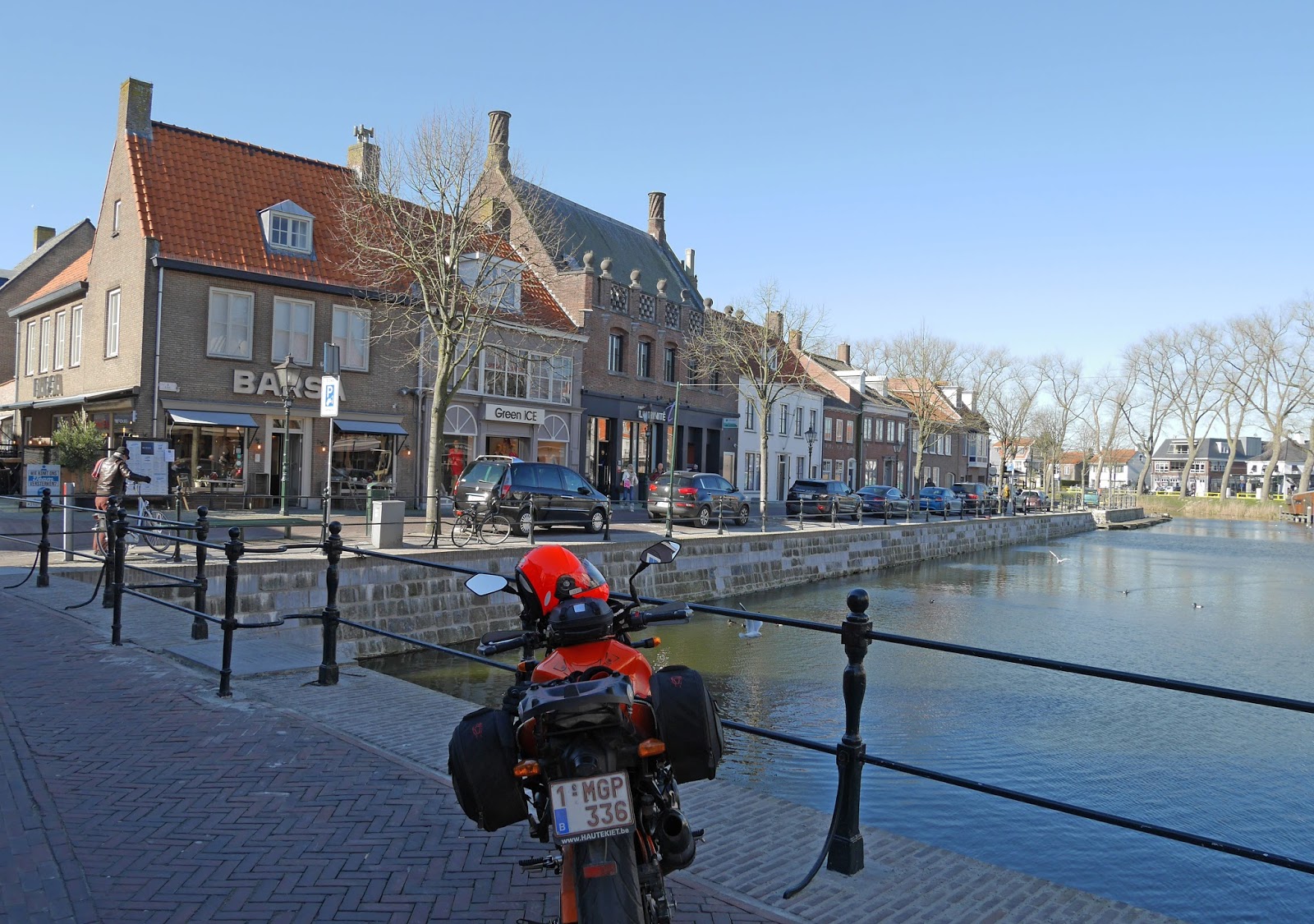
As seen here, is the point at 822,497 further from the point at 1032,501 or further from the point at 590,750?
the point at 590,750

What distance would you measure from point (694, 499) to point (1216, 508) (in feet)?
220

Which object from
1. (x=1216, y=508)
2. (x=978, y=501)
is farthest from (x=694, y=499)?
(x=1216, y=508)

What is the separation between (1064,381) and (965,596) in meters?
60.3

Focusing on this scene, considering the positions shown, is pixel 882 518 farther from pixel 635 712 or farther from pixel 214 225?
pixel 635 712

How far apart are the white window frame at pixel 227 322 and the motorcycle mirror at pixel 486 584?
2324 centimetres

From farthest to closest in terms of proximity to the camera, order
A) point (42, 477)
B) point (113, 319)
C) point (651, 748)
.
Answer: point (113, 319)
point (42, 477)
point (651, 748)

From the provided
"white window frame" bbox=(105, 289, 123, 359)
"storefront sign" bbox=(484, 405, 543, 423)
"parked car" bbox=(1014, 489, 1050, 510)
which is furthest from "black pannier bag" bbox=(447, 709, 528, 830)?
"parked car" bbox=(1014, 489, 1050, 510)

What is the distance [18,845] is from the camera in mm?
4262

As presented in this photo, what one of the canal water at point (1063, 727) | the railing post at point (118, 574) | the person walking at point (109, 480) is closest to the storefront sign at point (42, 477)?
the person walking at point (109, 480)

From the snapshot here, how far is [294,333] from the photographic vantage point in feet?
84.5

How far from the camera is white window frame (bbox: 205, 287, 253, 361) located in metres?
→ 24.0

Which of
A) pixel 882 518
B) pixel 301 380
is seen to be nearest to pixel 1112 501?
pixel 882 518

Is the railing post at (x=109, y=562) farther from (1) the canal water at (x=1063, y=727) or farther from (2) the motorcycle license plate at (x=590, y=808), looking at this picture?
(2) the motorcycle license plate at (x=590, y=808)

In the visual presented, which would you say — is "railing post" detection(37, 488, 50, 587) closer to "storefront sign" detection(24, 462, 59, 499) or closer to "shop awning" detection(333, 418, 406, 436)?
"storefront sign" detection(24, 462, 59, 499)
